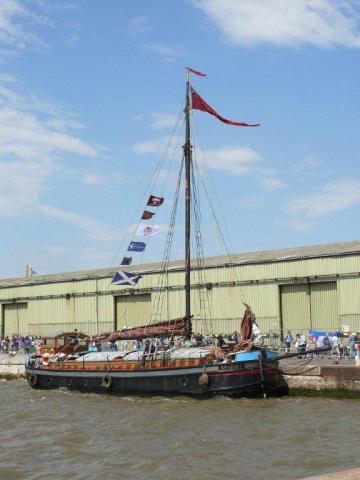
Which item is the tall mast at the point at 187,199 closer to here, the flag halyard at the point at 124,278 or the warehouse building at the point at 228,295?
the flag halyard at the point at 124,278

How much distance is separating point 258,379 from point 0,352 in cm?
2917

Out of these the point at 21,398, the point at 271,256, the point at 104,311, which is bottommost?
the point at 21,398

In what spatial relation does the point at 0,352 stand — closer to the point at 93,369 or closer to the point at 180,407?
the point at 93,369

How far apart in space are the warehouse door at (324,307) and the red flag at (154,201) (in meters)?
12.3

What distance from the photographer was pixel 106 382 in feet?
121

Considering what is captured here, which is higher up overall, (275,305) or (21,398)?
(275,305)

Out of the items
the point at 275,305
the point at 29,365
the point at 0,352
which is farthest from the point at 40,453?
the point at 0,352

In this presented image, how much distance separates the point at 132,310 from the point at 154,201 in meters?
17.2

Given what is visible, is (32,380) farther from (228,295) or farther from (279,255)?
(279,255)

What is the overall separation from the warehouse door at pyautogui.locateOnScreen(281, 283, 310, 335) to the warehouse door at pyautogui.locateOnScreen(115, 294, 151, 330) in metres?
11.8

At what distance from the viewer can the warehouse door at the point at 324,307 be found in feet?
148

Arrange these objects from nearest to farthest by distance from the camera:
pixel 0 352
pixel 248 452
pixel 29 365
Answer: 1. pixel 248 452
2. pixel 29 365
3. pixel 0 352

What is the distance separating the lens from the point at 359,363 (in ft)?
106

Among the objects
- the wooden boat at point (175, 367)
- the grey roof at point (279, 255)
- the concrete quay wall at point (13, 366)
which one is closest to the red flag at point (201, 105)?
the wooden boat at point (175, 367)
